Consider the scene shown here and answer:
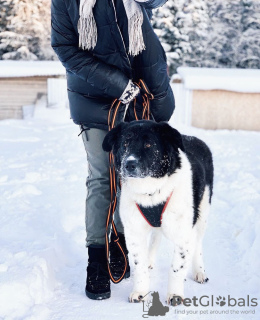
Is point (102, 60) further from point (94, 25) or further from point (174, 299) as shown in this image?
point (174, 299)

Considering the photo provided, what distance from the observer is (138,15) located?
115 inches

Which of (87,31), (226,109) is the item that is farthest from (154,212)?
(226,109)

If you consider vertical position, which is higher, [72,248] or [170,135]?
[170,135]

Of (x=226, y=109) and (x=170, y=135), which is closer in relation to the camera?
(x=170, y=135)

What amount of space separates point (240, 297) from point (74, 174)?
15.3ft

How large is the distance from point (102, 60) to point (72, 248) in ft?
6.39

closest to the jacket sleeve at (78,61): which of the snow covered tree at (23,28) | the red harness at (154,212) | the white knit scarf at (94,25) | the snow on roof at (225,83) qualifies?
the white knit scarf at (94,25)

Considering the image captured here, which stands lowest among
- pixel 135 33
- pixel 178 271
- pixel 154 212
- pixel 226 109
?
pixel 226 109

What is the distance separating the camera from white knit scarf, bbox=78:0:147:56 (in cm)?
288

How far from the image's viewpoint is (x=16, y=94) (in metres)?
20.5

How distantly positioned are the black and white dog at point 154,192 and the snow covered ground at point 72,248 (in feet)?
1.07

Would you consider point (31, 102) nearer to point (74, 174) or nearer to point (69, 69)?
point (74, 174)

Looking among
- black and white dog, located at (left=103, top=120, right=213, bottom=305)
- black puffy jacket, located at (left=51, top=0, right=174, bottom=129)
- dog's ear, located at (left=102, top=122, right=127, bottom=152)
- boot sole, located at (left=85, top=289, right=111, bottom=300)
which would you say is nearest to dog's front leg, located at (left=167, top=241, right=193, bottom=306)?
black and white dog, located at (left=103, top=120, right=213, bottom=305)

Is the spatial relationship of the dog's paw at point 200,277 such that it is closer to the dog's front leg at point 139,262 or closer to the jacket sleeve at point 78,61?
the dog's front leg at point 139,262
